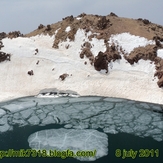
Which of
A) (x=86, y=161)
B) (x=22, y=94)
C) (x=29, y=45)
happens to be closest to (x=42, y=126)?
(x=86, y=161)

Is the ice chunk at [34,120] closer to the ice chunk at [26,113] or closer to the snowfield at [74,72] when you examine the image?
the ice chunk at [26,113]

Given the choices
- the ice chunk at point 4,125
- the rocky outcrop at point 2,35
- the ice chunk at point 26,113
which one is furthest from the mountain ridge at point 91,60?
the ice chunk at point 4,125

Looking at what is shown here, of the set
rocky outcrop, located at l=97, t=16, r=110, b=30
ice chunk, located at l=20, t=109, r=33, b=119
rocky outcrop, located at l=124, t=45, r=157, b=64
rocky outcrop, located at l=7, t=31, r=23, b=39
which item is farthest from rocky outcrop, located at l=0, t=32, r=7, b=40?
rocky outcrop, located at l=124, t=45, r=157, b=64

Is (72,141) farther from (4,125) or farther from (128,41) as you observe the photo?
(128,41)

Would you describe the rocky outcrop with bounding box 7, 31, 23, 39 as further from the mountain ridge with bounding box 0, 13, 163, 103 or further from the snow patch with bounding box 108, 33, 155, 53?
the snow patch with bounding box 108, 33, 155, 53

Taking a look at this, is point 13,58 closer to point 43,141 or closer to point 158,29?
point 43,141

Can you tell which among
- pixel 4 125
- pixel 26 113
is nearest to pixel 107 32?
pixel 26 113
